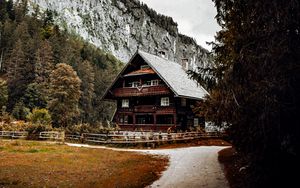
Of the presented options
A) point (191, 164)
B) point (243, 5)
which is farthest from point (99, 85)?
point (243, 5)

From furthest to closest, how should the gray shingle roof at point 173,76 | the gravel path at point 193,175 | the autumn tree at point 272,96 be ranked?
the gray shingle roof at point 173,76 → the gravel path at point 193,175 → the autumn tree at point 272,96

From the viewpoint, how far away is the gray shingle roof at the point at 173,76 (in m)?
35.3

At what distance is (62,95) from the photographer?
5294cm

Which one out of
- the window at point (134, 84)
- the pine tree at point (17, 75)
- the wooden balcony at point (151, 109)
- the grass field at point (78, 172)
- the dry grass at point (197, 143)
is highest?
the pine tree at point (17, 75)

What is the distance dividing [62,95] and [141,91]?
21.4 m

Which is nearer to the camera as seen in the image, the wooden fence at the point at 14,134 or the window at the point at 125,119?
the wooden fence at the point at 14,134

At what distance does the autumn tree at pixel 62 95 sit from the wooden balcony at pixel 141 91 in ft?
53.0

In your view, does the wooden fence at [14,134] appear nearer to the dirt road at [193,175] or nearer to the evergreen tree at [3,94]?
the dirt road at [193,175]

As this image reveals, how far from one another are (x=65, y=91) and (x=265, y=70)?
1971 inches

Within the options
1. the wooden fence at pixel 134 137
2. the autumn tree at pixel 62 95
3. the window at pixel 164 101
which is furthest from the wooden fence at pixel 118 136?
the autumn tree at pixel 62 95

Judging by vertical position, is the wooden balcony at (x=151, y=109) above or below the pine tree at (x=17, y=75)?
below

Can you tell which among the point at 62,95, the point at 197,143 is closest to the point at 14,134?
the point at 62,95

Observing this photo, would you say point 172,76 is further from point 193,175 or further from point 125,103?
point 193,175

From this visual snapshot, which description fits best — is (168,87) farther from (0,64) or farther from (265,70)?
(0,64)
